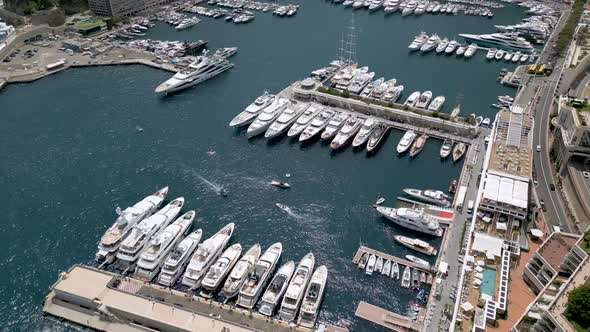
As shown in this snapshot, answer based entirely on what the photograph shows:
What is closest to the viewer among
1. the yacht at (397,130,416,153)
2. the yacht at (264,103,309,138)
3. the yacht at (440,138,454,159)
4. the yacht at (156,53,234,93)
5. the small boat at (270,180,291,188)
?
the small boat at (270,180,291,188)

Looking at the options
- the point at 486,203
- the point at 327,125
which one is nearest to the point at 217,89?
the point at 327,125

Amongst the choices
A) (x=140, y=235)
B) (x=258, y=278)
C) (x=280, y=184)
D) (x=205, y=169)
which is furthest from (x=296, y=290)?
(x=205, y=169)

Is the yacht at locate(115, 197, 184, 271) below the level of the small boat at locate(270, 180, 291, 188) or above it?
above

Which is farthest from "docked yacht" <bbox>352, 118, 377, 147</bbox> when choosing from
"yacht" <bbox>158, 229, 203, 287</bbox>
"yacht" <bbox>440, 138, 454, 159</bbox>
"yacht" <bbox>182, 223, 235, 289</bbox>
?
"yacht" <bbox>158, 229, 203, 287</bbox>

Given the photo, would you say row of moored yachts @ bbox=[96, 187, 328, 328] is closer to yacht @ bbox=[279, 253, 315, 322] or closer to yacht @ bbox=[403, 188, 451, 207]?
yacht @ bbox=[279, 253, 315, 322]

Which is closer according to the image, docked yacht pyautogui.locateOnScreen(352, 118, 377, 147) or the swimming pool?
the swimming pool

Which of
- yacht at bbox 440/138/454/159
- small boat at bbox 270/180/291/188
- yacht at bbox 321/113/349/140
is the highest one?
yacht at bbox 321/113/349/140

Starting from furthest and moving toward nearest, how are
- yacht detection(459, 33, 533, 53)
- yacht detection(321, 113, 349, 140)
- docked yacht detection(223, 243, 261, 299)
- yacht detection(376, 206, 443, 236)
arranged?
1. yacht detection(459, 33, 533, 53)
2. yacht detection(321, 113, 349, 140)
3. yacht detection(376, 206, 443, 236)
4. docked yacht detection(223, 243, 261, 299)
